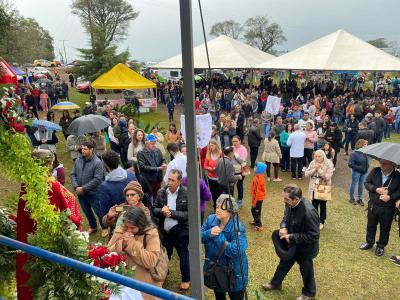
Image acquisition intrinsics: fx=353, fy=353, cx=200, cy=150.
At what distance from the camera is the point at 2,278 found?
228cm

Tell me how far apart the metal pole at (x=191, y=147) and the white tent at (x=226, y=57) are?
15.1 metres

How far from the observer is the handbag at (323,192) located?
6391mm

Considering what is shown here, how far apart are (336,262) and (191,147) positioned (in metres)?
5.09

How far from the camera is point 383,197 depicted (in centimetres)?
544

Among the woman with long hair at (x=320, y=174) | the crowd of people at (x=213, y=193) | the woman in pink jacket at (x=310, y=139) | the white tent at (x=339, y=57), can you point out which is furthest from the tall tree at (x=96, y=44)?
the woman with long hair at (x=320, y=174)

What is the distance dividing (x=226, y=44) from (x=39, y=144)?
12104 millimetres

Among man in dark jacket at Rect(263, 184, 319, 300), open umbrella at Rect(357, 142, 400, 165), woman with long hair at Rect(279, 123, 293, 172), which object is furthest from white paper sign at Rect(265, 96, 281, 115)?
man in dark jacket at Rect(263, 184, 319, 300)

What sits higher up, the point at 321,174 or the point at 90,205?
the point at 321,174

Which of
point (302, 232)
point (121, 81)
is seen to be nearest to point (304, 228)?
point (302, 232)

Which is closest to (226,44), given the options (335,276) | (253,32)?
(335,276)

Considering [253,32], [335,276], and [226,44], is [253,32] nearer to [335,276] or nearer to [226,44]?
[226,44]

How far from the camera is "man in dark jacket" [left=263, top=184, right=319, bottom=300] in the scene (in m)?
4.29

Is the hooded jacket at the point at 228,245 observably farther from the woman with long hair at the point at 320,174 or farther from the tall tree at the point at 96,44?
the tall tree at the point at 96,44

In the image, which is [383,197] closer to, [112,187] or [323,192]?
[323,192]
